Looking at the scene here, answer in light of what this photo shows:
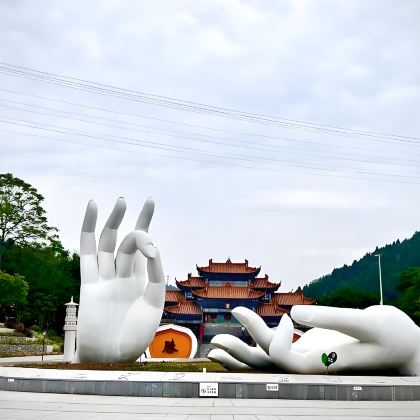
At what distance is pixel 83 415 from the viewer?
9.56 m

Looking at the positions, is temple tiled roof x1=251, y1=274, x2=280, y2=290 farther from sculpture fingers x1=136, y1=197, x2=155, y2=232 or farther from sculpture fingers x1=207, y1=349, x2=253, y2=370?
sculpture fingers x1=207, y1=349, x2=253, y2=370

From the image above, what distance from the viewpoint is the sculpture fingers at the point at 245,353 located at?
16.1 m

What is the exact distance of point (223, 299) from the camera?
48.0 m

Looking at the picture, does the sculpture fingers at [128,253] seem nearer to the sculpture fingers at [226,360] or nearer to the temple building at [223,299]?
the sculpture fingers at [226,360]

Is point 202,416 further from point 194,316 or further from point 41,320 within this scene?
point 41,320

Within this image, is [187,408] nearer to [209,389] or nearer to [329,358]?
[209,389]

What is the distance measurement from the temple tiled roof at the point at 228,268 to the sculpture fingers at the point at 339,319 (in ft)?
116

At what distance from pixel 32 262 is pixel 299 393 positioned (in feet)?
124

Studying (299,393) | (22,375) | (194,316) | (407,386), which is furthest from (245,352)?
(194,316)

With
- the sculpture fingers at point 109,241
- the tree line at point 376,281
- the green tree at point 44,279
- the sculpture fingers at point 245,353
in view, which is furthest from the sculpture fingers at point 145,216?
the tree line at point 376,281

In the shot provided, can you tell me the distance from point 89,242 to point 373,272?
7060cm

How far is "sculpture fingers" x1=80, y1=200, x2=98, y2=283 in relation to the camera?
18.7 m

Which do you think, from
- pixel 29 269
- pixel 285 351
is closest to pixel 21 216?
pixel 29 269

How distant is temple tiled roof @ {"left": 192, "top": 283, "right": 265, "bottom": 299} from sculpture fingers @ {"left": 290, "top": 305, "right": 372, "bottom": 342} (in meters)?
33.2
